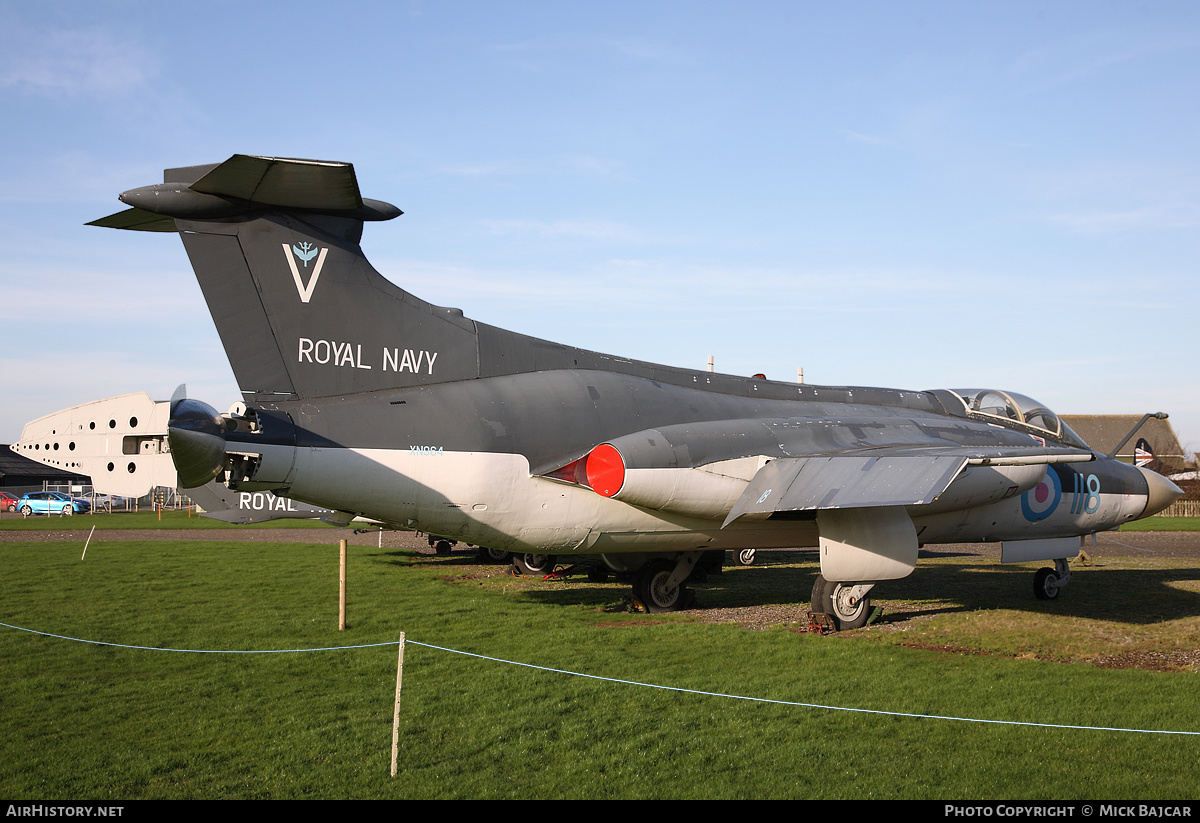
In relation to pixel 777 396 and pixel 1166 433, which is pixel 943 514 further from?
pixel 1166 433

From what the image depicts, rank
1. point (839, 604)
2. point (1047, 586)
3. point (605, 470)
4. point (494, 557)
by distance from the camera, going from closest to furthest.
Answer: point (605, 470) < point (839, 604) < point (1047, 586) < point (494, 557)

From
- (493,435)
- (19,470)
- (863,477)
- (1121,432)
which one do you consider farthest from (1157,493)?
(19,470)

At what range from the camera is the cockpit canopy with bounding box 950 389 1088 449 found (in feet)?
48.9

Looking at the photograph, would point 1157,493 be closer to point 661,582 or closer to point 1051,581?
point 1051,581

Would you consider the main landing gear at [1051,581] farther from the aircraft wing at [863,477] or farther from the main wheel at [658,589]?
the main wheel at [658,589]

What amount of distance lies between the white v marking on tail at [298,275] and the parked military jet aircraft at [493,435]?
0.02 meters

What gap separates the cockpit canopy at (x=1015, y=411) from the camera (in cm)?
1491

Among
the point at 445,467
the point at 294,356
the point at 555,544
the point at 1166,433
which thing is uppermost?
the point at 1166,433

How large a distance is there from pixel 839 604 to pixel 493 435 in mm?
5545

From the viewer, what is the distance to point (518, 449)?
1061 cm

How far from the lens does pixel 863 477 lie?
402 inches
